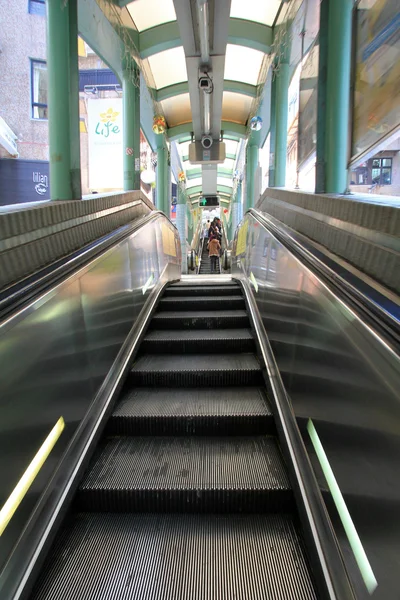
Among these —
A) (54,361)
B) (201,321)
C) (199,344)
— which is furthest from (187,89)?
(54,361)

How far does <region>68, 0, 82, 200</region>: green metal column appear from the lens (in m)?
3.26

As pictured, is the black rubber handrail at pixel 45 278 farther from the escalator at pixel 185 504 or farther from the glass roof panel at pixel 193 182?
the glass roof panel at pixel 193 182

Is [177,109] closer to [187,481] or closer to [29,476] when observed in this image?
[187,481]

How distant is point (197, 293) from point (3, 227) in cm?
268

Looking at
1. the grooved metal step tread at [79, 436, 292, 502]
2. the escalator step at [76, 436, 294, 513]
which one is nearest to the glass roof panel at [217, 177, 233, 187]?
the grooved metal step tread at [79, 436, 292, 502]

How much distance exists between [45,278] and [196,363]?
1.41 metres

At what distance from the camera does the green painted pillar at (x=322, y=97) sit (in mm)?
3404

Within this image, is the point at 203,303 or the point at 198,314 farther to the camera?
the point at 203,303

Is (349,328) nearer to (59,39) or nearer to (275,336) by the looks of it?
(275,336)

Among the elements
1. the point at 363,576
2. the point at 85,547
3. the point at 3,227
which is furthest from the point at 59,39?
the point at 363,576

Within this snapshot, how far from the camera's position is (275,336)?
109 inches

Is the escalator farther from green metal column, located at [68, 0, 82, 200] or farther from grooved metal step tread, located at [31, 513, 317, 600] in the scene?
green metal column, located at [68, 0, 82, 200]

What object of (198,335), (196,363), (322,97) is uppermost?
(322,97)

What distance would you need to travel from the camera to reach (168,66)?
7.49 meters
